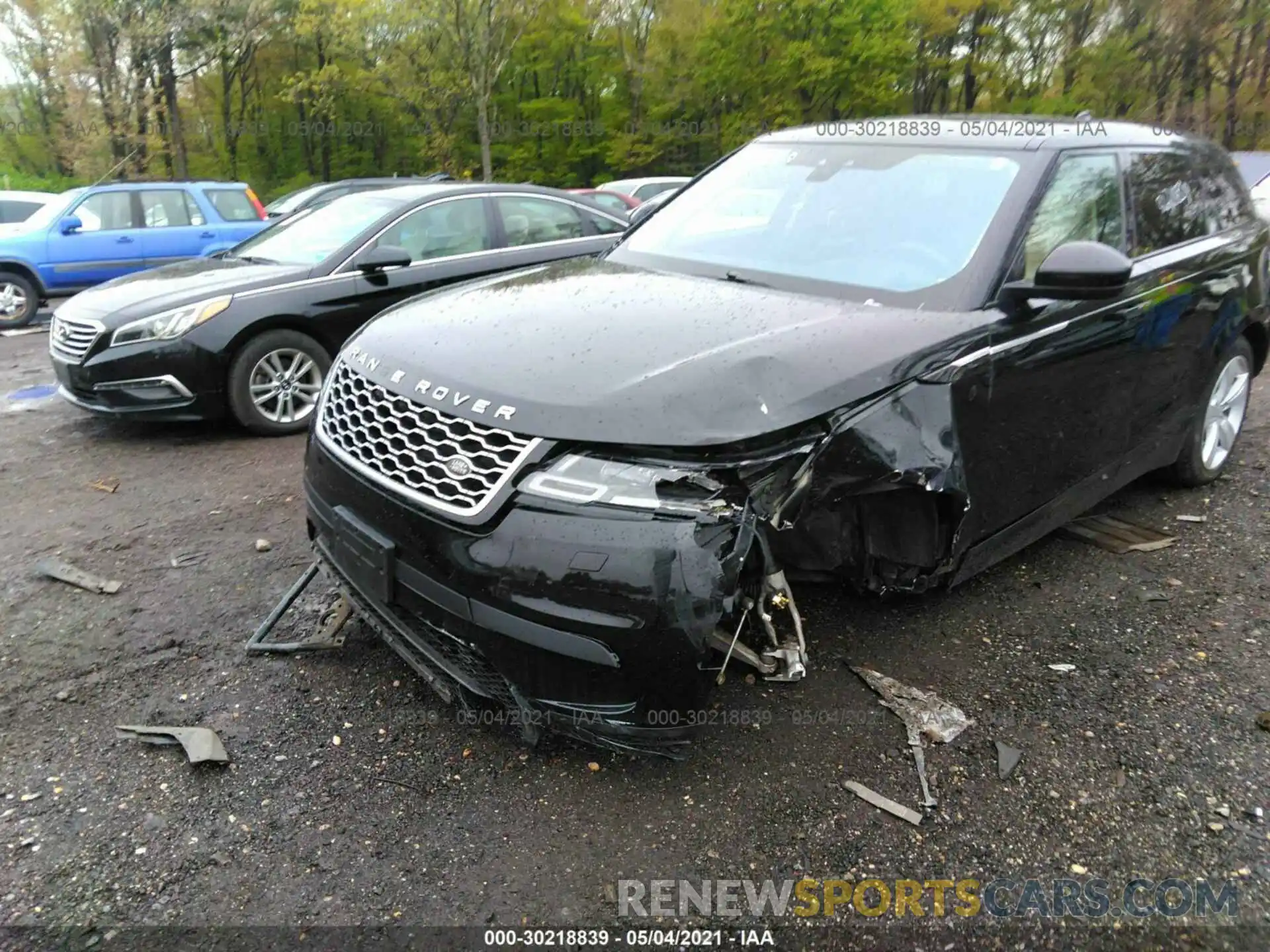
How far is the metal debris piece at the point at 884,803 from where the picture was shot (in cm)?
243

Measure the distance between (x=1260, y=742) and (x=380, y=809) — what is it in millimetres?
2598

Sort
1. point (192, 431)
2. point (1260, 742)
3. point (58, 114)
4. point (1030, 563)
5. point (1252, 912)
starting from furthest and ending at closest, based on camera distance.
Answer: point (58, 114), point (192, 431), point (1030, 563), point (1260, 742), point (1252, 912)

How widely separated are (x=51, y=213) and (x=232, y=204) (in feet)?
6.83

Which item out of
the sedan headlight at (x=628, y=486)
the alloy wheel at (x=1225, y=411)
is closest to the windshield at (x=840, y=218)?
the sedan headlight at (x=628, y=486)

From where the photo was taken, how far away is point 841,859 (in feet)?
7.50

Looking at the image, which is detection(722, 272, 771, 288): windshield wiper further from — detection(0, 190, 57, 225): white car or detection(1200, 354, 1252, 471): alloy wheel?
detection(0, 190, 57, 225): white car

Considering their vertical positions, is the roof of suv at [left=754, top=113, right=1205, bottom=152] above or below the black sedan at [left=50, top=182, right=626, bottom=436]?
above

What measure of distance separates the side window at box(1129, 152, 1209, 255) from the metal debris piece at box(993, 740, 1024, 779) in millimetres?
2165

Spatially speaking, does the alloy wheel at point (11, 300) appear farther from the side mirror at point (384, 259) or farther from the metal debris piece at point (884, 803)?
the metal debris piece at point (884, 803)

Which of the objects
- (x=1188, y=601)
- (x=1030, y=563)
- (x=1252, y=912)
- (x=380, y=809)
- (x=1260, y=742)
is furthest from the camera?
(x=1030, y=563)

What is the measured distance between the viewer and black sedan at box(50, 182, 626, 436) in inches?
215

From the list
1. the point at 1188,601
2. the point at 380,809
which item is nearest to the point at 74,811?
the point at 380,809

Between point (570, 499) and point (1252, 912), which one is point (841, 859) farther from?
point (570, 499)

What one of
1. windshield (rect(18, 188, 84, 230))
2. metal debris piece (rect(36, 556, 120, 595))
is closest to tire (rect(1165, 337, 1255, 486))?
metal debris piece (rect(36, 556, 120, 595))
